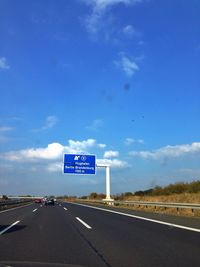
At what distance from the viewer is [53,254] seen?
10969mm

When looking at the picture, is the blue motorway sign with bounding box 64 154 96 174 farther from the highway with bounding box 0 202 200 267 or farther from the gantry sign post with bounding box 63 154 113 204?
the highway with bounding box 0 202 200 267

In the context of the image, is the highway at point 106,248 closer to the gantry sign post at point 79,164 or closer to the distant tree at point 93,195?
the gantry sign post at point 79,164

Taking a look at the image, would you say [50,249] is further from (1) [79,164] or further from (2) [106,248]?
(1) [79,164]

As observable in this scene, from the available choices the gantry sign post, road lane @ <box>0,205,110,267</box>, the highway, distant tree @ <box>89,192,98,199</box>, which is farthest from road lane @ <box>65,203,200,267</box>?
distant tree @ <box>89,192,98,199</box>

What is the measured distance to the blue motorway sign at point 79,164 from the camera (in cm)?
5462

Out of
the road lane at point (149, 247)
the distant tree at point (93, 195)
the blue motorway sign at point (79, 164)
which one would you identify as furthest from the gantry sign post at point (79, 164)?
the distant tree at point (93, 195)

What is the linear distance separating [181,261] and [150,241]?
3785mm

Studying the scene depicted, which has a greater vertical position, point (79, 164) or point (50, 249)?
point (79, 164)

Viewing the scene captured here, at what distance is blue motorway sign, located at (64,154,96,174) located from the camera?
179 ft

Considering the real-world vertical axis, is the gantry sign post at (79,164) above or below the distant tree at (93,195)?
below

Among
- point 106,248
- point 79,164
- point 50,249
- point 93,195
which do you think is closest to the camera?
point 50,249

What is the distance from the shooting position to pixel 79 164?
55.0 metres

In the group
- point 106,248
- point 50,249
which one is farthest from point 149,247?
point 50,249

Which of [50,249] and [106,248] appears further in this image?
[106,248]
